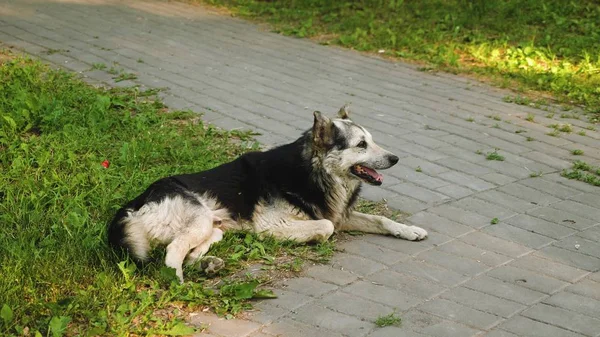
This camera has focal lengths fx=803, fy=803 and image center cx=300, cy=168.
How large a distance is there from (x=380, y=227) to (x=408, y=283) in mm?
847

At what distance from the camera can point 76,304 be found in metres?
4.38

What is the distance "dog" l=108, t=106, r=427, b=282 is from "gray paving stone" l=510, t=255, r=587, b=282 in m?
0.77

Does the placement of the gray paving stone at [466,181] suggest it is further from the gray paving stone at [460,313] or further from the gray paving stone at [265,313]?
the gray paving stone at [265,313]

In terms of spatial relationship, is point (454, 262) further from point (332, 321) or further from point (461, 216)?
point (332, 321)

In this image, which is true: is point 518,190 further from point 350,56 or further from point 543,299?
point 350,56

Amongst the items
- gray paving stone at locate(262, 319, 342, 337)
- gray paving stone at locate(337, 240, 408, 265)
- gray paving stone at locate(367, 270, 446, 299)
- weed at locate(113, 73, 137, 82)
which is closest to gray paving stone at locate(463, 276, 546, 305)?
gray paving stone at locate(367, 270, 446, 299)

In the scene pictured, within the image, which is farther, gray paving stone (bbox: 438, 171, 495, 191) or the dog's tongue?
gray paving stone (bbox: 438, 171, 495, 191)

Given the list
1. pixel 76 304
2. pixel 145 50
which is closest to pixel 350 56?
pixel 145 50

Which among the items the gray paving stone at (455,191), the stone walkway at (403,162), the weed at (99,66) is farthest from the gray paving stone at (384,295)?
the weed at (99,66)

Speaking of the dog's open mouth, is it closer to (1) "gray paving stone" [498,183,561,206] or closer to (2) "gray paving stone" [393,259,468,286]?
(2) "gray paving stone" [393,259,468,286]

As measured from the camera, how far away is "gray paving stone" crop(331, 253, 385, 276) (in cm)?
534

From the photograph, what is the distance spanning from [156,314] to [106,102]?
3.97 metres

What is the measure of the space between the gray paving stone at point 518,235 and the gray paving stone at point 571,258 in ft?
0.36

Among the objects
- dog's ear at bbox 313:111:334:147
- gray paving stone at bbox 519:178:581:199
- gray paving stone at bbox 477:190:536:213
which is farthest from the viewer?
gray paving stone at bbox 519:178:581:199
